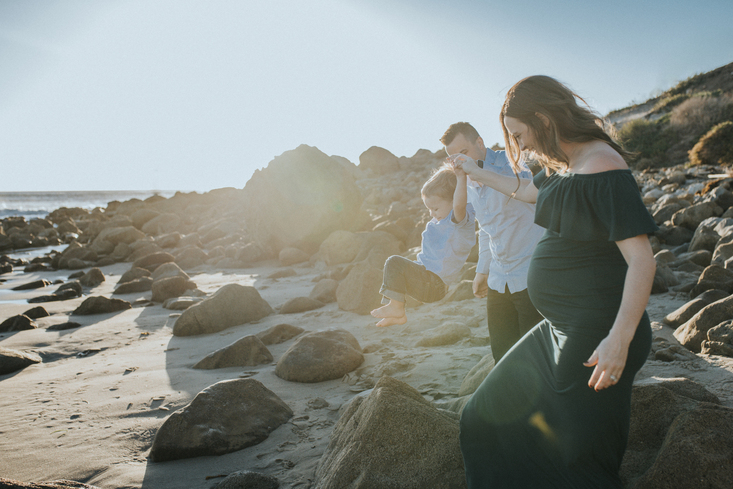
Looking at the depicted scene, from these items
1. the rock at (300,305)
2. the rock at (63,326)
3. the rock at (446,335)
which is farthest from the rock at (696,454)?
the rock at (63,326)

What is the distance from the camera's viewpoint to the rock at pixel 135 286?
976cm

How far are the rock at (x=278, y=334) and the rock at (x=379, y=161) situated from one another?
74.2 ft

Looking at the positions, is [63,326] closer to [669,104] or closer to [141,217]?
[141,217]

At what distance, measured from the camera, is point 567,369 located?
5.49ft

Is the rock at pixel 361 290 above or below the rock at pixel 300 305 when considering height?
above

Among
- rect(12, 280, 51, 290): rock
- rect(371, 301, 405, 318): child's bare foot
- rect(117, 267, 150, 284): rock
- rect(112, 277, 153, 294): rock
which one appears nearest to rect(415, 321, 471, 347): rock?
rect(371, 301, 405, 318): child's bare foot

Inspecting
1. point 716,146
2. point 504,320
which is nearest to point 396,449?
point 504,320

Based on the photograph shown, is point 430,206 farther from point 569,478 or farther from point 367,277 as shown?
point 367,277

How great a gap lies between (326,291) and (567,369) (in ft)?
19.3

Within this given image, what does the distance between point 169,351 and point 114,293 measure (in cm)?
531

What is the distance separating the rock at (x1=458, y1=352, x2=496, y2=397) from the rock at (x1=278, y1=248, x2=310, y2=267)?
8.68 metres

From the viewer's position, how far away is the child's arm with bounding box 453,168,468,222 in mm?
2537

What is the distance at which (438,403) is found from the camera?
3297 millimetres

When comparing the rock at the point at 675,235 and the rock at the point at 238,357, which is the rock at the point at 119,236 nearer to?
the rock at the point at 238,357
